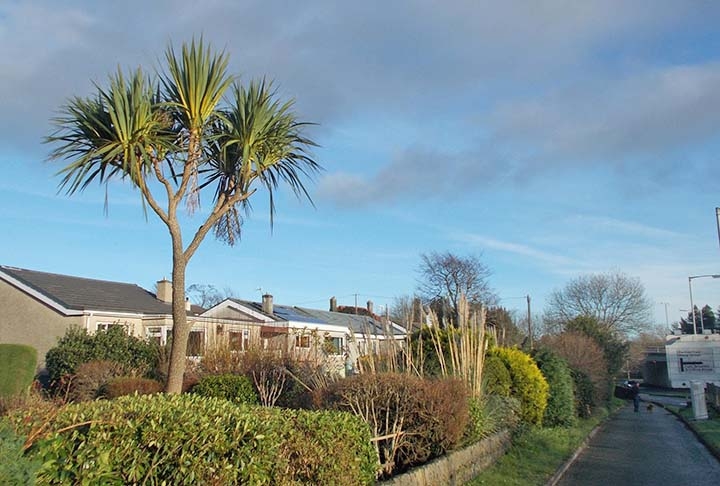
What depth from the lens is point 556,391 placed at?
19547 mm

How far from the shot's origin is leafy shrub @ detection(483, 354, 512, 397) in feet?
49.2

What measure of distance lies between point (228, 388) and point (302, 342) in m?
5.43

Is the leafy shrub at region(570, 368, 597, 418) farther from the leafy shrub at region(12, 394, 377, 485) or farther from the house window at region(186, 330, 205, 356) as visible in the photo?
the leafy shrub at region(12, 394, 377, 485)

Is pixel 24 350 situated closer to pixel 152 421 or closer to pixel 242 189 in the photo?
pixel 242 189

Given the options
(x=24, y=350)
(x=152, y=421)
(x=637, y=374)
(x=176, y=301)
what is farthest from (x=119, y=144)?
(x=637, y=374)

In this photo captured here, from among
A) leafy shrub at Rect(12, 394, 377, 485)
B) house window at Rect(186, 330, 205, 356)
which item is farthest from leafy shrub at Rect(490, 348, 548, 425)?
leafy shrub at Rect(12, 394, 377, 485)

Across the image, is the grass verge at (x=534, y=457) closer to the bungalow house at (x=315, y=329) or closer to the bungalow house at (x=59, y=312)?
the bungalow house at (x=315, y=329)

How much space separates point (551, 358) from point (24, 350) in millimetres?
15338

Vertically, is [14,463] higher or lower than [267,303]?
lower

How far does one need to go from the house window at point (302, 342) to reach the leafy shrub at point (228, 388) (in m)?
4.01

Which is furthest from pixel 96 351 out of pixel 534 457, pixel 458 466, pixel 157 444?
pixel 157 444

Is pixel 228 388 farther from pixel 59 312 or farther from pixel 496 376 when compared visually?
pixel 59 312

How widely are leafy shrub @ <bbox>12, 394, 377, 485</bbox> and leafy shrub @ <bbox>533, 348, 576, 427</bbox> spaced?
596 inches

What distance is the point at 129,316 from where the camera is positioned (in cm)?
2805
